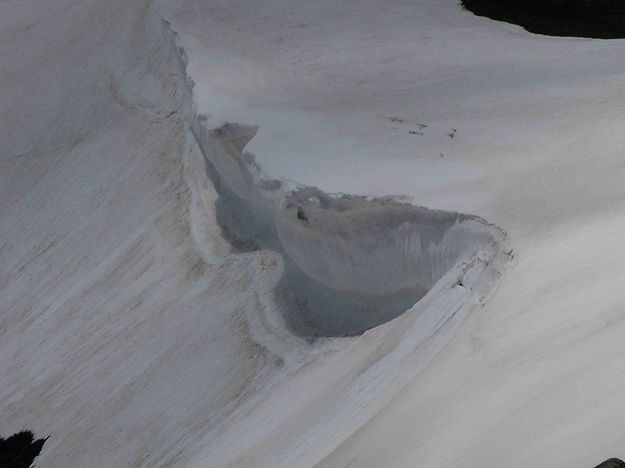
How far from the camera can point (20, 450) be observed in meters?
5.68

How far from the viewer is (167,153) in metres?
7.03

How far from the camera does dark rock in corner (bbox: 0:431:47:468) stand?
219 inches

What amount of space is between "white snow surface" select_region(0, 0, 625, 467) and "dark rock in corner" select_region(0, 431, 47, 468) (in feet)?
0.25

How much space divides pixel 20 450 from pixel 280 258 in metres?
1.49

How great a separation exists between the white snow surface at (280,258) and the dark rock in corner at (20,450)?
76 mm

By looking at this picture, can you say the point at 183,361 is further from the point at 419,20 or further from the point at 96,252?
the point at 419,20

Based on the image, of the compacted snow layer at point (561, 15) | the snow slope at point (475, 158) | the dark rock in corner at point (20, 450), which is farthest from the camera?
the compacted snow layer at point (561, 15)

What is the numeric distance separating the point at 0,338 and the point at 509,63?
9.79ft

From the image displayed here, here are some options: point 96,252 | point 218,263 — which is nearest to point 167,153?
point 96,252

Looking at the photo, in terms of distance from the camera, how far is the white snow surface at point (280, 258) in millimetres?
3297

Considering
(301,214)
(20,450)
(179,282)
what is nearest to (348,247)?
(301,214)

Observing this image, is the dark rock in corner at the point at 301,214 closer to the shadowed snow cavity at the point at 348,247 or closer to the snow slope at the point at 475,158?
the shadowed snow cavity at the point at 348,247

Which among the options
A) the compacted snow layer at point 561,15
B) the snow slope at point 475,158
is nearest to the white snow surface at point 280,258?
the snow slope at point 475,158

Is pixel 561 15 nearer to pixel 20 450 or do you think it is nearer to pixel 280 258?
pixel 280 258
